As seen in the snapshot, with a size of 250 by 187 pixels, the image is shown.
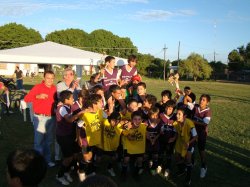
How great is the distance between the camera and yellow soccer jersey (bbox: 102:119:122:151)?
20.3 feet

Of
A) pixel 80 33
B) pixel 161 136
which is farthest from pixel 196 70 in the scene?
pixel 161 136

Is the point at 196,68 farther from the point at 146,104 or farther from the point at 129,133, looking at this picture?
the point at 129,133

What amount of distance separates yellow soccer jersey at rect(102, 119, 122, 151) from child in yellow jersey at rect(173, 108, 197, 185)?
1.23 metres

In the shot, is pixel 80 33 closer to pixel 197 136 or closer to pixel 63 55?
pixel 63 55

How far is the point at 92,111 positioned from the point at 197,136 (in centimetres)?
221

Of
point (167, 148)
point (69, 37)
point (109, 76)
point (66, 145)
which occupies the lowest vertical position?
point (167, 148)

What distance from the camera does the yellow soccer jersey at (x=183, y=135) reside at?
19.8 feet

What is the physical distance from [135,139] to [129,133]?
17 cm

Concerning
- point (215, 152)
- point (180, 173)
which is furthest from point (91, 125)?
point (215, 152)

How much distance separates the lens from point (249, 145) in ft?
30.4

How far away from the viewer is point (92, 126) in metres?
5.94

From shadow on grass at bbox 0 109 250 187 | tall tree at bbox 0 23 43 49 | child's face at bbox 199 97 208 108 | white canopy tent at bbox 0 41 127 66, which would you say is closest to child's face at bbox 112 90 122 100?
shadow on grass at bbox 0 109 250 187

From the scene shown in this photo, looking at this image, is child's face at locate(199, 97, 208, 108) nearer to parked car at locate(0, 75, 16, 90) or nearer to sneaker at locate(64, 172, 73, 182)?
sneaker at locate(64, 172, 73, 182)

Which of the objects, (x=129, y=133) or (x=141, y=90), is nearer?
(x=129, y=133)
